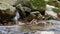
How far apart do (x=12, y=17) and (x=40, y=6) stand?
2.17 meters

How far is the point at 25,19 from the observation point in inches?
432

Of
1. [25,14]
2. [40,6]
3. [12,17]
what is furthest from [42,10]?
[12,17]

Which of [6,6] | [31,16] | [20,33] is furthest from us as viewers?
[31,16]

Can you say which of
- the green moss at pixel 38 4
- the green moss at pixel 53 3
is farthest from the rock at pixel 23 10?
the green moss at pixel 53 3

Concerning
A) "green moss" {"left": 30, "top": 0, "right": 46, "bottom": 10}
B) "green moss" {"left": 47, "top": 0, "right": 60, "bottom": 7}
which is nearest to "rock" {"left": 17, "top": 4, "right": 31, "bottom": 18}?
"green moss" {"left": 30, "top": 0, "right": 46, "bottom": 10}

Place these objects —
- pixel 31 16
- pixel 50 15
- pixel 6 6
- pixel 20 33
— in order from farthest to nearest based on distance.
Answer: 1. pixel 50 15
2. pixel 31 16
3. pixel 6 6
4. pixel 20 33

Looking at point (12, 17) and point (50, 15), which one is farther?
point (50, 15)

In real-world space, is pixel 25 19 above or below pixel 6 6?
below

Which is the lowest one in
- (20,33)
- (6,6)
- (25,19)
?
(20,33)

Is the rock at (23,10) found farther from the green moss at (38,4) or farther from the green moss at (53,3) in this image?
the green moss at (53,3)

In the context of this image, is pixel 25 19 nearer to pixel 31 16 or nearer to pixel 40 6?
pixel 31 16

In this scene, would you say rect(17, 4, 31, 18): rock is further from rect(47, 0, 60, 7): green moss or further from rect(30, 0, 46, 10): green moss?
rect(47, 0, 60, 7): green moss

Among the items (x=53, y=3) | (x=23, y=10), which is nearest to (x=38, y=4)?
(x=23, y=10)

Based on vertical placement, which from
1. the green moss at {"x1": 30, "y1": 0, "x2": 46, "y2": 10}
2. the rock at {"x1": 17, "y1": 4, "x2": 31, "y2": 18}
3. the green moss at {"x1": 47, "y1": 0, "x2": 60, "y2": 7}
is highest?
the green moss at {"x1": 47, "y1": 0, "x2": 60, "y2": 7}
